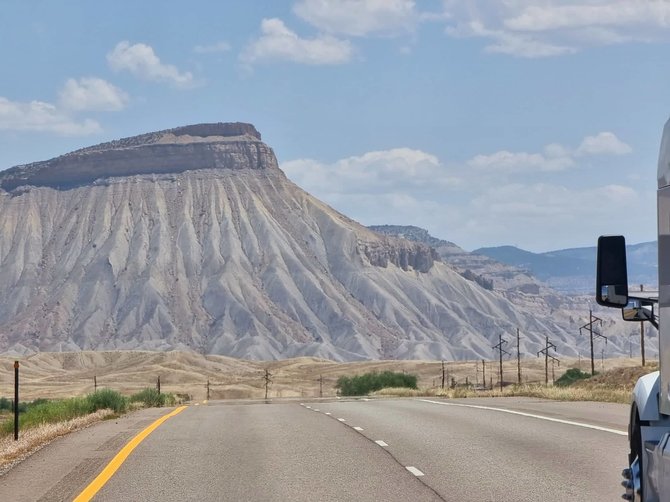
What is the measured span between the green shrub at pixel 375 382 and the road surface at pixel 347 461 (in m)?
70.6

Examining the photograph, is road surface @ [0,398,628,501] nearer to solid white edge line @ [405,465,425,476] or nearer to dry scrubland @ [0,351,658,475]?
solid white edge line @ [405,465,425,476]

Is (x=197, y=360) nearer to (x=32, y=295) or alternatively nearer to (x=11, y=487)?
(x=32, y=295)

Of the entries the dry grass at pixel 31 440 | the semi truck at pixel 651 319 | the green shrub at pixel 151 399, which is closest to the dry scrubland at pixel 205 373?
the green shrub at pixel 151 399

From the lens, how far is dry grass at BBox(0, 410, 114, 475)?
53.3ft

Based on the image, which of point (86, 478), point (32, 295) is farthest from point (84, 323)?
point (86, 478)

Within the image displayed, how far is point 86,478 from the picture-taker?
13.3m

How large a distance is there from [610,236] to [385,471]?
7064 millimetres

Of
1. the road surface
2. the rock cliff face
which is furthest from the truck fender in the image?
the rock cliff face

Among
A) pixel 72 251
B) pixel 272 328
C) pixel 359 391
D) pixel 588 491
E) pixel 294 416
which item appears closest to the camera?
pixel 588 491

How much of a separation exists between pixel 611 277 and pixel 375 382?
294ft

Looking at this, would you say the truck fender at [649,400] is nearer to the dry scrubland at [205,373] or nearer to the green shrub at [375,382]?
the green shrub at [375,382]

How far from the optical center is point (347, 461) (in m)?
14.9

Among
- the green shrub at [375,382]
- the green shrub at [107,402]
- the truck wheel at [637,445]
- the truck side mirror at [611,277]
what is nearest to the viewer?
the truck side mirror at [611,277]

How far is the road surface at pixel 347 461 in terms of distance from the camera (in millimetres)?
11852
